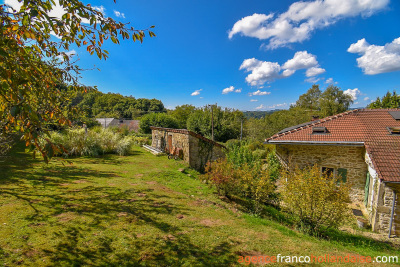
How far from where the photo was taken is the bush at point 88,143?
1115 cm

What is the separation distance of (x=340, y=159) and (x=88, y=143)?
47.5 ft

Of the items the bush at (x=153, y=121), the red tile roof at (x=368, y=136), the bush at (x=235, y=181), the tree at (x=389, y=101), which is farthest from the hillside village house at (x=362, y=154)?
the bush at (x=153, y=121)

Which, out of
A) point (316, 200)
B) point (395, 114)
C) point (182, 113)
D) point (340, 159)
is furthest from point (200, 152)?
point (182, 113)

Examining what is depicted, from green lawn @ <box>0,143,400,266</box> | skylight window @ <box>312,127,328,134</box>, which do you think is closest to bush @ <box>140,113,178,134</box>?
skylight window @ <box>312,127,328,134</box>

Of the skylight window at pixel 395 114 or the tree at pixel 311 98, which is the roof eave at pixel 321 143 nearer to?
the skylight window at pixel 395 114

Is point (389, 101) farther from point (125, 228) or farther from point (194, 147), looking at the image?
point (125, 228)

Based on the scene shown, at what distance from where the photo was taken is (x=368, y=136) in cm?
928

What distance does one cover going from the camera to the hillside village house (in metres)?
6.90

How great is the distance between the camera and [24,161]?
863 centimetres

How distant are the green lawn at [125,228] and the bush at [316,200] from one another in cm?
79

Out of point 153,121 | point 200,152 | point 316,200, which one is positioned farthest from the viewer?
point 153,121

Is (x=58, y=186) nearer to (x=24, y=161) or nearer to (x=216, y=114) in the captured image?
(x=24, y=161)

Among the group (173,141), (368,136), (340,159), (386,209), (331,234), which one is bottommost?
(331,234)

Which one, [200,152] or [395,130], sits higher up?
[395,130]
